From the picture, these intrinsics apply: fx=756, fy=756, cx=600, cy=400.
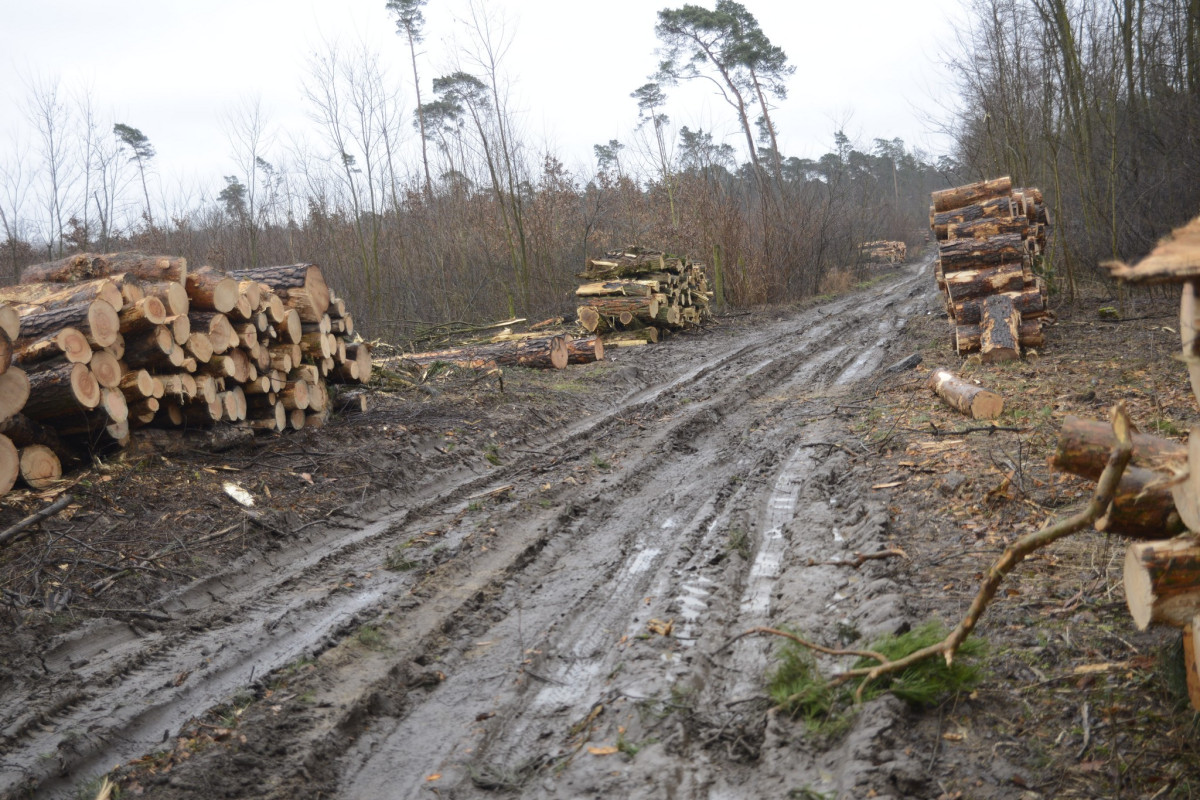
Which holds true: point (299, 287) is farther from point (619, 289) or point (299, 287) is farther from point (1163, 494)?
point (619, 289)

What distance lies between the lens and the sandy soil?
9.63 ft

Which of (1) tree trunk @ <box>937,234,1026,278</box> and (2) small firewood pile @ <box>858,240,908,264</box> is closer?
(1) tree trunk @ <box>937,234,1026,278</box>

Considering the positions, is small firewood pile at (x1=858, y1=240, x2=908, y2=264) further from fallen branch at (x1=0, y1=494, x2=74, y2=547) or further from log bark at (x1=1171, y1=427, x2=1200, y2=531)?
log bark at (x1=1171, y1=427, x2=1200, y2=531)

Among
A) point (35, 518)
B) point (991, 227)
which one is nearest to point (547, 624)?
point (35, 518)

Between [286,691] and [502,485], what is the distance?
3.44 metres

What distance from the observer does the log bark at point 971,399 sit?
22.6 ft

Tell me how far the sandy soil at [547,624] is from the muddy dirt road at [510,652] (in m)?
0.02

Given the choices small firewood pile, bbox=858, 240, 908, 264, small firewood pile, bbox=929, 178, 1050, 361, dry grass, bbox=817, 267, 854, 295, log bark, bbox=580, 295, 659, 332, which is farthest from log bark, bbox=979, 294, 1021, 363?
small firewood pile, bbox=858, 240, 908, 264

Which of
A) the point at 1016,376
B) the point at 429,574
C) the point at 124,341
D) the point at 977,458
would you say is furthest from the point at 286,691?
the point at 1016,376

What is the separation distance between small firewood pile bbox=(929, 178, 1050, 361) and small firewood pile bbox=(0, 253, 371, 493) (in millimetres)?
8229

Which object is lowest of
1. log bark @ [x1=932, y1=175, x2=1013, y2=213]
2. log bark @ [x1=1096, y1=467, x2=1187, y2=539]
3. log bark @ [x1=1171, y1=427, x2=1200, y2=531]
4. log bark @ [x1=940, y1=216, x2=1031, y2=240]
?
log bark @ [x1=1096, y1=467, x2=1187, y2=539]

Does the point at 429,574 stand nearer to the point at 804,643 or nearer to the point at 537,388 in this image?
the point at 804,643

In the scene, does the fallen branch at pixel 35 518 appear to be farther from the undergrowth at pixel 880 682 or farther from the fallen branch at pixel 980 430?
the fallen branch at pixel 980 430

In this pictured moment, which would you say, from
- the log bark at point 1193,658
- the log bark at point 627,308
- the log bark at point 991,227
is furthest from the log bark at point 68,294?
the log bark at point 627,308
